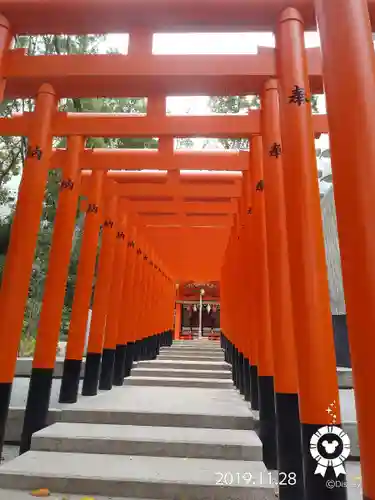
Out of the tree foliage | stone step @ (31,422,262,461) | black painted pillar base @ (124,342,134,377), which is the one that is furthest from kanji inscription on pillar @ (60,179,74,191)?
the tree foliage

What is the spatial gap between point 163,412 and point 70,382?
5.67 feet

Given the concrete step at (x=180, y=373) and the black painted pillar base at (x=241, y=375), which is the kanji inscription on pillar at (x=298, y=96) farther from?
the concrete step at (x=180, y=373)

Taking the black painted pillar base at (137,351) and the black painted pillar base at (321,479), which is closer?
the black painted pillar base at (321,479)

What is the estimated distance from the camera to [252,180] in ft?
18.0

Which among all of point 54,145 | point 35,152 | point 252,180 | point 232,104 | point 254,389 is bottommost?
point 254,389

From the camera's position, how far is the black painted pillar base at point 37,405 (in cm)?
480

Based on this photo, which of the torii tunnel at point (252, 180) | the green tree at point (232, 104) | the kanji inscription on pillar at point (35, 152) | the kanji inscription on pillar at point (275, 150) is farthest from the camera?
the green tree at point (232, 104)

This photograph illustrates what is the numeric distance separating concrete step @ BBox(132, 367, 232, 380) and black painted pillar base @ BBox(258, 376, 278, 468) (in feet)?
13.3

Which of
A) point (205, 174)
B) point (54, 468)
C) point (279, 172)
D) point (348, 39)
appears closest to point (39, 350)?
point (54, 468)

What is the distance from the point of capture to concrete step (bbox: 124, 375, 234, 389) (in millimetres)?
7746

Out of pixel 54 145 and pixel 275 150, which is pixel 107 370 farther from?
pixel 54 145

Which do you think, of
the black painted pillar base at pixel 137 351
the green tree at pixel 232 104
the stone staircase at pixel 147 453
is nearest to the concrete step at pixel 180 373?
the black painted pillar base at pixel 137 351

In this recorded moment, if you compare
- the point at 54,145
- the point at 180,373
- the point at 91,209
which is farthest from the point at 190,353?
the point at 54,145

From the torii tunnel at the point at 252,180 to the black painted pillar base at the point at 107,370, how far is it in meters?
0.03
